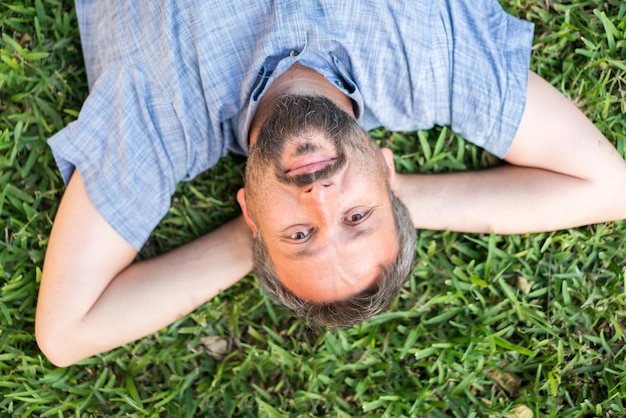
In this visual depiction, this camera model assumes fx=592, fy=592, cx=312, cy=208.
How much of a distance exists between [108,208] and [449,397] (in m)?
1.92

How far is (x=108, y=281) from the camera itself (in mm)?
2750

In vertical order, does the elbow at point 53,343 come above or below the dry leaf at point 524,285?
above

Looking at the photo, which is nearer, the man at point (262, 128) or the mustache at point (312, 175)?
the mustache at point (312, 175)

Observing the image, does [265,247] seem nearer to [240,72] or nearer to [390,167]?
[390,167]

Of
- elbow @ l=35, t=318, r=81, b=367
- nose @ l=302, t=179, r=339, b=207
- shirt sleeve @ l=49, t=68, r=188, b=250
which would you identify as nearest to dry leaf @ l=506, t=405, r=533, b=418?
nose @ l=302, t=179, r=339, b=207

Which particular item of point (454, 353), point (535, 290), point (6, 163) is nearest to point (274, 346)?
point (454, 353)

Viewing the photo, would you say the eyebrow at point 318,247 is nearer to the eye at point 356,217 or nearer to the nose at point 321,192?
the eye at point 356,217

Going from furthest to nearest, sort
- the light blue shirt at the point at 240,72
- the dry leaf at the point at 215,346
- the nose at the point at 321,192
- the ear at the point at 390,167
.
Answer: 1. the dry leaf at the point at 215,346
2. the light blue shirt at the point at 240,72
3. the ear at the point at 390,167
4. the nose at the point at 321,192

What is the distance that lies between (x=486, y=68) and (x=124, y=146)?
164cm

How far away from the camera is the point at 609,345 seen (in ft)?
9.99

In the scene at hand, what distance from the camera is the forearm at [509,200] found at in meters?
2.75

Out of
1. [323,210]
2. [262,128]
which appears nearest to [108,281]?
[262,128]

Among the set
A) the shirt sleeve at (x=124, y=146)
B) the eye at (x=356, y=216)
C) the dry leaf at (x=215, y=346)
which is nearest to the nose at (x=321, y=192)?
the eye at (x=356, y=216)

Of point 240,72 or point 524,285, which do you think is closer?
point 240,72
